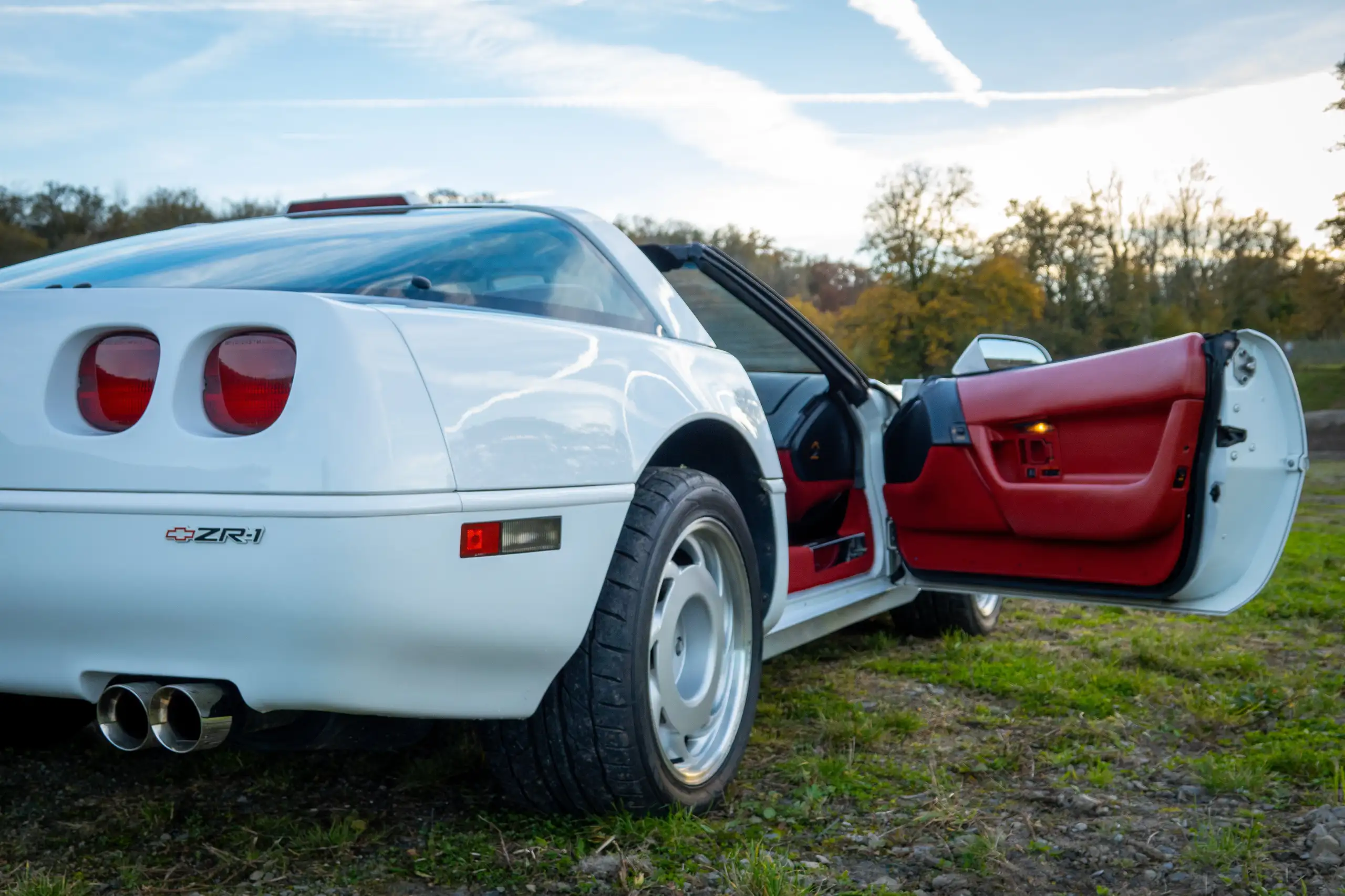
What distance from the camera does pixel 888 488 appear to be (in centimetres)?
365

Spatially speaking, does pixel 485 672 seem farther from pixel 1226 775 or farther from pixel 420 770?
pixel 1226 775

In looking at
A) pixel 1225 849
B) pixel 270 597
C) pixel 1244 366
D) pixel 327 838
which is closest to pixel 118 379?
pixel 270 597

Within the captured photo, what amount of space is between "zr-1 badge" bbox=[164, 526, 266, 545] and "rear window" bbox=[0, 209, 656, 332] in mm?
574

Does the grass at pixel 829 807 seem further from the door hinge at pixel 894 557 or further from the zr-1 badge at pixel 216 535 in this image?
the zr-1 badge at pixel 216 535

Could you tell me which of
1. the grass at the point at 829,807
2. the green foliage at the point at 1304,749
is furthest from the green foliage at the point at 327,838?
the green foliage at the point at 1304,749

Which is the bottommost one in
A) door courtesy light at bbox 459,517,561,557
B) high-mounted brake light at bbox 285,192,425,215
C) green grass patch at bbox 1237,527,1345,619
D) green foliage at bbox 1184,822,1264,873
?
green grass patch at bbox 1237,527,1345,619

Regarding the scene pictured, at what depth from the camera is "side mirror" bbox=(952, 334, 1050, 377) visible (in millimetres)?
3805

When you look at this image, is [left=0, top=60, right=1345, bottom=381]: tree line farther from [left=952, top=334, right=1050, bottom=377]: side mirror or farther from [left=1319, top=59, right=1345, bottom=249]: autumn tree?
[left=952, top=334, right=1050, bottom=377]: side mirror

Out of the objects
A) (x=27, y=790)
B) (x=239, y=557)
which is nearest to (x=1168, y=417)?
(x=239, y=557)

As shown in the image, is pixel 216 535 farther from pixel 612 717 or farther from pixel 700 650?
pixel 700 650

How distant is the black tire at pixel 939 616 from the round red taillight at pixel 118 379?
3198 mm

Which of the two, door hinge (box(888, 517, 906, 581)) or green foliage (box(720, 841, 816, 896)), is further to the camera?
door hinge (box(888, 517, 906, 581))

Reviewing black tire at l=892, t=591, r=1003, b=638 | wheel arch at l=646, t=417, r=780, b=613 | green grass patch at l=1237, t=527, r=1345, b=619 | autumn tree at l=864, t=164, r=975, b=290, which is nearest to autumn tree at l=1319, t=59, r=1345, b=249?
autumn tree at l=864, t=164, r=975, b=290

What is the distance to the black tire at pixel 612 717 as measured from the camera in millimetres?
2229
